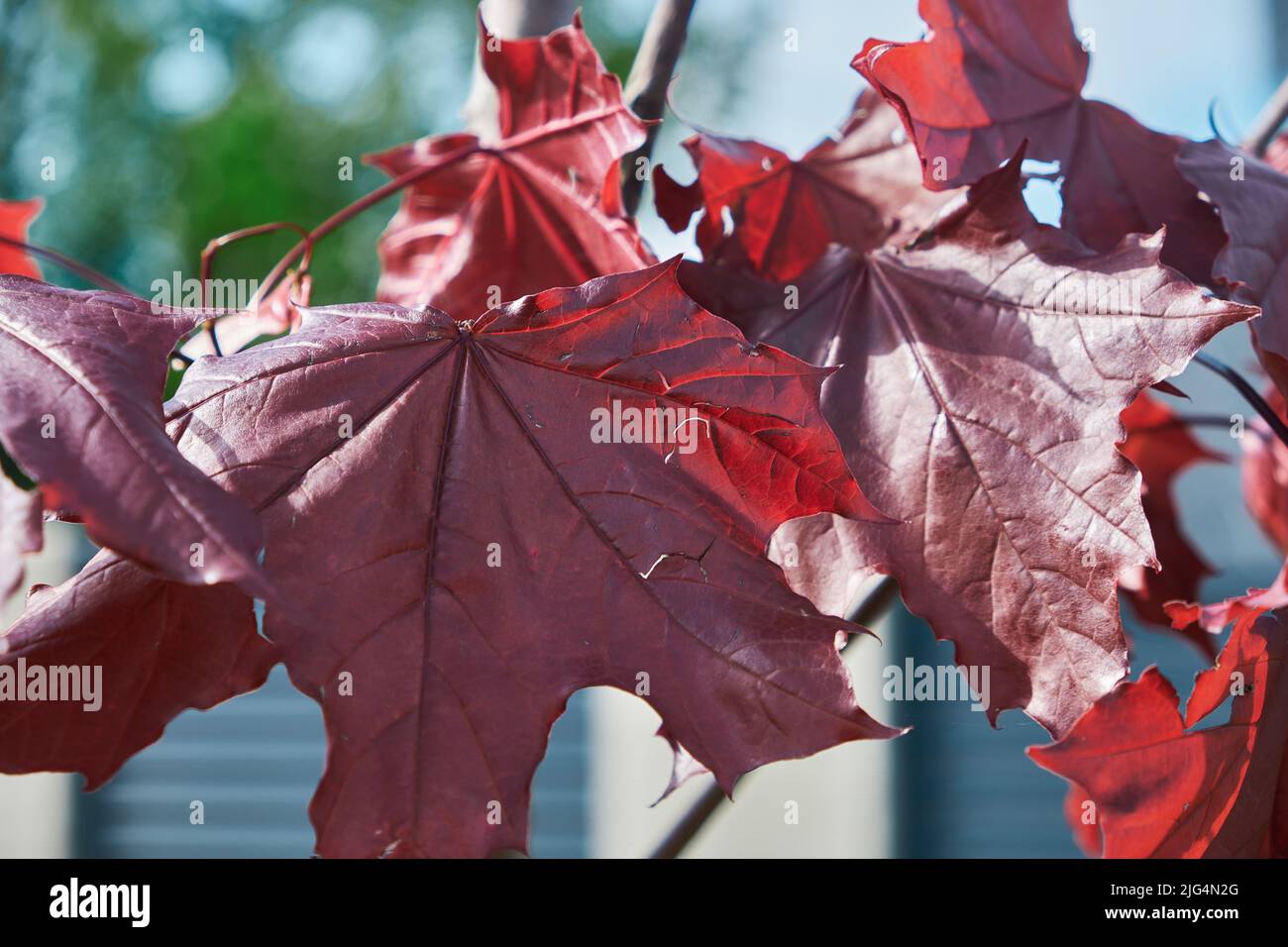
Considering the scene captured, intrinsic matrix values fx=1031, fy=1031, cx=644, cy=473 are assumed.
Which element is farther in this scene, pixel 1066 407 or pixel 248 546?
pixel 1066 407

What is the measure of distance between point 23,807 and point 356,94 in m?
6.07

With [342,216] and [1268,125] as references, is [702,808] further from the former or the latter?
[1268,125]

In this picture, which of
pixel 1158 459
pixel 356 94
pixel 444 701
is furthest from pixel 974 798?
pixel 356 94

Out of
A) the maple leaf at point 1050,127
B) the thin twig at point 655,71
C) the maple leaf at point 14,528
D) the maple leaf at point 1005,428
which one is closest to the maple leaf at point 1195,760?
the maple leaf at point 1005,428

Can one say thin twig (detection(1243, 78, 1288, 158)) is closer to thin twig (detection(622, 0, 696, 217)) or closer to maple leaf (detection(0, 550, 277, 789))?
thin twig (detection(622, 0, 696, 217))

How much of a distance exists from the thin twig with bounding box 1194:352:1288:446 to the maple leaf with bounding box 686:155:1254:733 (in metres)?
0.08

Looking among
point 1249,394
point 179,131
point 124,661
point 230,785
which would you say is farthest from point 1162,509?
point 179,131

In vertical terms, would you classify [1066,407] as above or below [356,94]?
below

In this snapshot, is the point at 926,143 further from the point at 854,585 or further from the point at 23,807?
the point at 23,807

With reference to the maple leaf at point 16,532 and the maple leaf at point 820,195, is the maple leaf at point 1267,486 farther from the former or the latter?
the maple leaf at point 16,532

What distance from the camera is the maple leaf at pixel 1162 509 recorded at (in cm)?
66

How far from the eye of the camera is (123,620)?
1.10 ft
